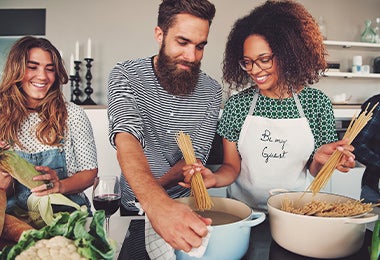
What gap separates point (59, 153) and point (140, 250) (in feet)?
2.76

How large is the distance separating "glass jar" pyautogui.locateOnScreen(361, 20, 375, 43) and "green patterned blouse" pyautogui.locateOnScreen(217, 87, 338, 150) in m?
2.54

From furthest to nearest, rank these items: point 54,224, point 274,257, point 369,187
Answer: point 369,187 → point 274,257 → point 54,224

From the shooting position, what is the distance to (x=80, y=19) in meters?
3.26

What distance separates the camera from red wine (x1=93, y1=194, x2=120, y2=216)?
92 centimetres

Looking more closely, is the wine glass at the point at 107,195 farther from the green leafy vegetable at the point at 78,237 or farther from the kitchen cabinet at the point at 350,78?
the kitchen cabinet at the point at 350,78

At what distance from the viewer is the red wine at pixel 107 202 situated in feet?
3.01

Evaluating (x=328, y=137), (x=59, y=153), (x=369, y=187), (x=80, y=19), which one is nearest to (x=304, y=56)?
A: (x=328, y=137)

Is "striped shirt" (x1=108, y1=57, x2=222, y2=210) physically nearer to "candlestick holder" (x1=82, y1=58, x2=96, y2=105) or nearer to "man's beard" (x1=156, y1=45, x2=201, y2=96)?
"man's beard" (x1=156, y1=45, x2=201, y2=96)

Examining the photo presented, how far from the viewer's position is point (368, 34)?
3.57 m

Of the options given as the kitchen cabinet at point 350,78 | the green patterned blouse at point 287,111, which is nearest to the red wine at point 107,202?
the green patterned blouse at point 287,111

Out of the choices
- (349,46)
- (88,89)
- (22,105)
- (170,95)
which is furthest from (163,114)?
(349,46)

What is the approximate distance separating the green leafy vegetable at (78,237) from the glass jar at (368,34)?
3621 mm

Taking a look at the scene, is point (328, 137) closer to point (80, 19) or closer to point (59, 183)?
point (59, 183)

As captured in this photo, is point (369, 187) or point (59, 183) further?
point (369, 187)
